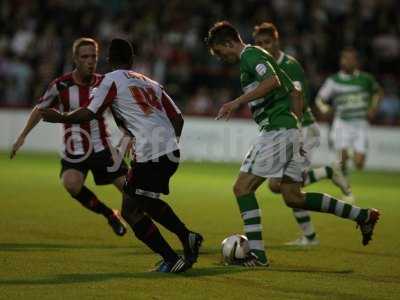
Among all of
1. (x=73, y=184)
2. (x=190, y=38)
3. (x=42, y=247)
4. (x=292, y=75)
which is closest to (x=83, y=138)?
(x=73, y=184)

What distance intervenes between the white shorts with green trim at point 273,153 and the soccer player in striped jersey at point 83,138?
2239 millimetres

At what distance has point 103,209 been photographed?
10.5 m

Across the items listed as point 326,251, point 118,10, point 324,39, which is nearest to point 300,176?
point 326,251

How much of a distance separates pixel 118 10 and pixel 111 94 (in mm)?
17638

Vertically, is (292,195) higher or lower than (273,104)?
lower

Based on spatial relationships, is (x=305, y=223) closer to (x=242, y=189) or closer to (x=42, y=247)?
(x=242, y=189)

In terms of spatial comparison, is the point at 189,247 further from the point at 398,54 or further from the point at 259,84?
the point at 398,54

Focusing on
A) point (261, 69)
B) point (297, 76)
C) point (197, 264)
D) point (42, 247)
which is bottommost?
point (42, 247)

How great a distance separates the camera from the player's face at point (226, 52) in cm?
834

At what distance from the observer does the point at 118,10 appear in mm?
25109

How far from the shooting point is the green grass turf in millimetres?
7199

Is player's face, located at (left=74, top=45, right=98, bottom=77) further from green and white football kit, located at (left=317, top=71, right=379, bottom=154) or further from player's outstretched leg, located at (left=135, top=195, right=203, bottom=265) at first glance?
green and white football kit, located at (left=317, top=71, right=379, bottom=154)

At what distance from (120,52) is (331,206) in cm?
252

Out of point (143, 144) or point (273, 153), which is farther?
point (273, 153)
